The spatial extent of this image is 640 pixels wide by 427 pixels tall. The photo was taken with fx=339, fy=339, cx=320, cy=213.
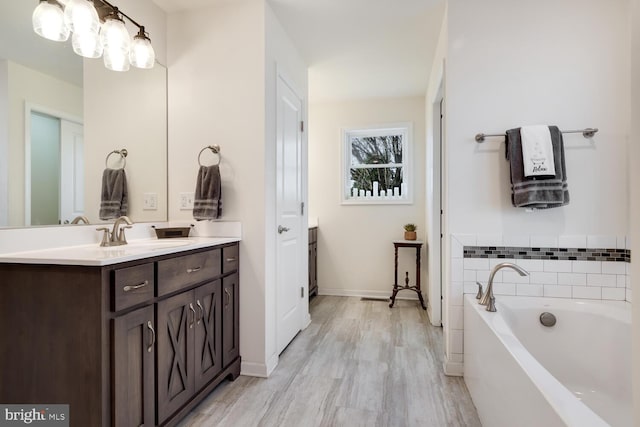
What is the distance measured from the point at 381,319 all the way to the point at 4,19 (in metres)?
3.27

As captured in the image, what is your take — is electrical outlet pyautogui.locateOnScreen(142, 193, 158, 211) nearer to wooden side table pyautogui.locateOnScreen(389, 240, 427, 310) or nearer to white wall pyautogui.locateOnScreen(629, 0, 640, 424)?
white wall pyautogui.locateOnScreen(629, 0, 640, 424)

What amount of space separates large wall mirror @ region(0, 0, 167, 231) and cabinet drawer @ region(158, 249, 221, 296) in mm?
588

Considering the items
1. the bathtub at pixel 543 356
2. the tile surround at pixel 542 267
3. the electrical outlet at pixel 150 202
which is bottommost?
the bathtub at pixel 543 356

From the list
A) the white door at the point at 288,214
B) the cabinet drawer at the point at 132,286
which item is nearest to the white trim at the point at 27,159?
the cabinet drawer at the point at 132,286

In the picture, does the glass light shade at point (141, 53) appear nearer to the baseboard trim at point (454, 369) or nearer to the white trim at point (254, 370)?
the white trim at point (254, 370)

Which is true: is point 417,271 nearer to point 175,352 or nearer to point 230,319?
point 230,319

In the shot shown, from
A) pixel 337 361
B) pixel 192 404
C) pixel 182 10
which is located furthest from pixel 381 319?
pixel 182 10

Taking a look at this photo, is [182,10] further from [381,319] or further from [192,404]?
[381,319]

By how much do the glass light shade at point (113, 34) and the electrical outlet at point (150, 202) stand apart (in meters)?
0.87

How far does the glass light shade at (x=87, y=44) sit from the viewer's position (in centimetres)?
165

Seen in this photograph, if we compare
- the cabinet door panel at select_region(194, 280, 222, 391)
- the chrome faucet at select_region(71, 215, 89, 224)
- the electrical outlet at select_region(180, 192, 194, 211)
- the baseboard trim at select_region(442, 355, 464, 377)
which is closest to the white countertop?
the chrome faucet at select_region(71, 215, 89, 224)

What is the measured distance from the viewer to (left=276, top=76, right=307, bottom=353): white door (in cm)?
247

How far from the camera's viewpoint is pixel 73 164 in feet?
5.65

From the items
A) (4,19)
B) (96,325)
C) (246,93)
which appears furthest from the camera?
(246,93)
